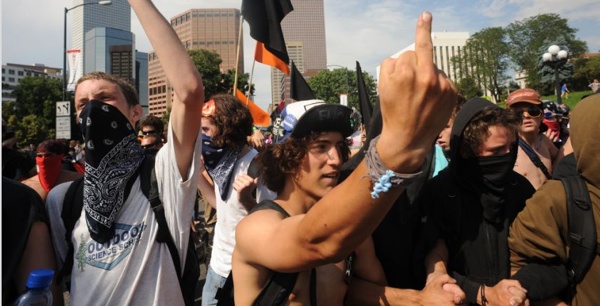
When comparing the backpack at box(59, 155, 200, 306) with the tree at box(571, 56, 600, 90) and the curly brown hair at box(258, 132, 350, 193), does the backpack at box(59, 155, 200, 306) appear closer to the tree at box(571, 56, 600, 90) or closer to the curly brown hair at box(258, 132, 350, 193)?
the curly brown hair at box(258, 132, 350, 193)

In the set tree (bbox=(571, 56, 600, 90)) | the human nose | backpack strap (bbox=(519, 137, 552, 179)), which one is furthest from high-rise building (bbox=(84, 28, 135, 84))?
the human nose

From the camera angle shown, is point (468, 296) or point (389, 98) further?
point (468, 296)

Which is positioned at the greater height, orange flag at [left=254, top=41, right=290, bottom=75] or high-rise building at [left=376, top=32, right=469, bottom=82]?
high-rise building at [left=376, top=32, right=469, bottom=82]

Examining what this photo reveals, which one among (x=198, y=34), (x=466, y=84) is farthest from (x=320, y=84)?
(x=198, y=34)

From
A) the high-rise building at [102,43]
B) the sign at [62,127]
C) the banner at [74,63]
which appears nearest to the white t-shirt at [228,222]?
the sign at [62,127]

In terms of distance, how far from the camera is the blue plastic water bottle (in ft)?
4.56

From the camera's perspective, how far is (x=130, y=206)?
1823 millimetres

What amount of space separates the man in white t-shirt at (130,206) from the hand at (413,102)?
1.02 metres

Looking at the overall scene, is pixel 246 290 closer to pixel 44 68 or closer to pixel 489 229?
pixel 489 229

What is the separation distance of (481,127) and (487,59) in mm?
86811

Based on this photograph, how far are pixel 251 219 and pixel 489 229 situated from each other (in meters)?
1.31

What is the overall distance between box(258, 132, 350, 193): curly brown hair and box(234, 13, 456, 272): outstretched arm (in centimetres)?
87

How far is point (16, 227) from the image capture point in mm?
1620

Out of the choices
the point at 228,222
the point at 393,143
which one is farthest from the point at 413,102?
the point at 228,222
